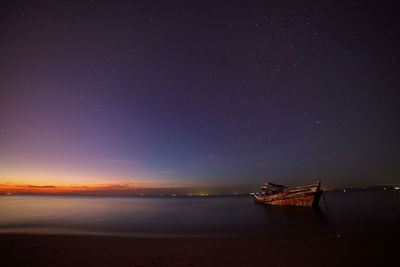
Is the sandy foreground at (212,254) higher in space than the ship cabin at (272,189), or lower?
higher

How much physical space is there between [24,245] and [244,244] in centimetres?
1120

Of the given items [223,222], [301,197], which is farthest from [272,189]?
[223,222]

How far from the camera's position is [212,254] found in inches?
361

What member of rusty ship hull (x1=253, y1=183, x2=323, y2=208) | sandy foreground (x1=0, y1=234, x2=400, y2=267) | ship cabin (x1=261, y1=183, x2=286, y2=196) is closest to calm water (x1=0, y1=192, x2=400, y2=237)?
rusty ship hull (x1=253, y1=183, x2=323, y2=208)

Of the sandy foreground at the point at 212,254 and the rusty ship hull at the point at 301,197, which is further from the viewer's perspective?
the rusty ship hull at the point at 301,197

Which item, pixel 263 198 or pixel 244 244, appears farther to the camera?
pixel 263 198

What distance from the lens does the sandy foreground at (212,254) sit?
26.2 feet

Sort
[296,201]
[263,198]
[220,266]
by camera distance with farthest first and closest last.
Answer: [263,198]
[296,201]
[220,266]

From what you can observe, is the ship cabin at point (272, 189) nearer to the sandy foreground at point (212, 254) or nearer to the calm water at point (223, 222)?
the calm water at point (223, 222)

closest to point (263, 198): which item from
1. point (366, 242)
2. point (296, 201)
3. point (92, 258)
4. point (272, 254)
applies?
point (296, 201)

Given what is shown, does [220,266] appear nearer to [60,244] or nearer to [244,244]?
[244,244]

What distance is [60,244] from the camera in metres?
11.4

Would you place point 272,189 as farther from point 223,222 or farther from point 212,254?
point 212,254

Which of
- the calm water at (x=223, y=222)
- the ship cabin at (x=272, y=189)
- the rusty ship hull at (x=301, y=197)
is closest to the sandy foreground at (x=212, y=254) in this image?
the calm water at (x=223, y=222)
